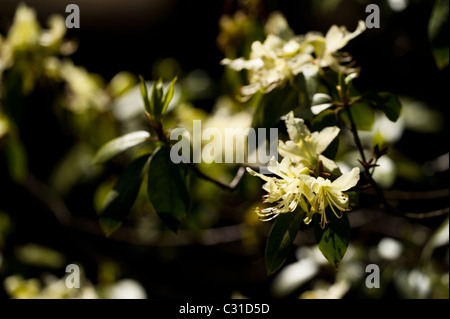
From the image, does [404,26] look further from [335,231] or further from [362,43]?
[335,231]

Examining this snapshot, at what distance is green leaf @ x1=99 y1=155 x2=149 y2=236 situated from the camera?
3.69 feet

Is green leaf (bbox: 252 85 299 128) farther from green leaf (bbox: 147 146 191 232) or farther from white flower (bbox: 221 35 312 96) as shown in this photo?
green leaf (bbox: 147 146 191 232)

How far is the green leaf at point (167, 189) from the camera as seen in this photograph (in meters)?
1.12

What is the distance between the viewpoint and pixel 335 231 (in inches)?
36.8

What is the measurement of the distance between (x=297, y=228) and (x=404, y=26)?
1.09 m

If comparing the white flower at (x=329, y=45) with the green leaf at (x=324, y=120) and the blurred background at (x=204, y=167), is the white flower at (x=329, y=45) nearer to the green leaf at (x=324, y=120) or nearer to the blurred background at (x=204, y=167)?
the green leaf at (x=324, y=120)

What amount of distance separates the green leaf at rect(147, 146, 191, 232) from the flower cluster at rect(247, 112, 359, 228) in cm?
23

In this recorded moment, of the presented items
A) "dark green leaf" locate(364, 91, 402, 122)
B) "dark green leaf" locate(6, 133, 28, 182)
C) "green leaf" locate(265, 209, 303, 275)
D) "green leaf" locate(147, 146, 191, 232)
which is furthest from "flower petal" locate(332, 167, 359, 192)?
"dark green leaf" locate(6, 133, 28, 182)

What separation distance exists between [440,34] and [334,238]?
610 millimetres

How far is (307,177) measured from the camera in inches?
35.4

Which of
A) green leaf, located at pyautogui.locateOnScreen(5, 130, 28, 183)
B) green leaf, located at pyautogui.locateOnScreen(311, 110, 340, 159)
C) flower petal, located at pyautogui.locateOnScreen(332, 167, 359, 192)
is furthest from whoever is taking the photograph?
green leaf, located at pyautogui.locateOnScreen(5, 130, 28, 183)

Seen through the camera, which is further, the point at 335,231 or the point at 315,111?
the point at 315,111
